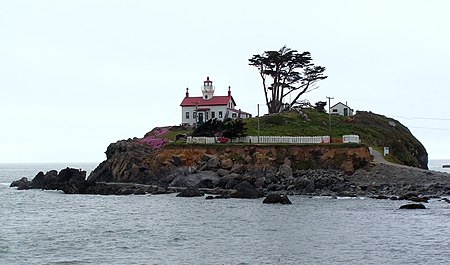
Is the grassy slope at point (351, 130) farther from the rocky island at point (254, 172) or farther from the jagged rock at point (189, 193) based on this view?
the jagged rock at point (189, 193)

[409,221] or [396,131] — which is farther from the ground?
[396,131]

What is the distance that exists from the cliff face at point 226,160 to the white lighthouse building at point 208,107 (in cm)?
2134

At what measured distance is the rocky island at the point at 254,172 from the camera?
62500mm

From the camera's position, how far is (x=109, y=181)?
7919 centimetres

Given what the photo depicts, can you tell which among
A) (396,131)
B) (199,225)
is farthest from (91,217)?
(396,131)

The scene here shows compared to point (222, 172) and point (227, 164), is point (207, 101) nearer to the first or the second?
point (227, 164)

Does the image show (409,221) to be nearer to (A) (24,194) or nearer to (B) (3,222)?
(B) (3,222)

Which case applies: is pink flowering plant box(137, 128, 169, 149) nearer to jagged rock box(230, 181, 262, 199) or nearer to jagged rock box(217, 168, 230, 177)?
jagged rock box(217, 168, 230, 177)

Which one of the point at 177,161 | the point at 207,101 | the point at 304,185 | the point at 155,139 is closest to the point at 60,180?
the point at 155,139

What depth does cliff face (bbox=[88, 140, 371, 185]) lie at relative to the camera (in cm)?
6950

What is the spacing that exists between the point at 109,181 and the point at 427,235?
51488 millimetres

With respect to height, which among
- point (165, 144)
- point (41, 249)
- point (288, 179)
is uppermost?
point (165, 144)

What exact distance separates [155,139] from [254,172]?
67.9ft

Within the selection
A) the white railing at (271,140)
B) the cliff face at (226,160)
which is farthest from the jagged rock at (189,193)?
the white railing at (271,140)
